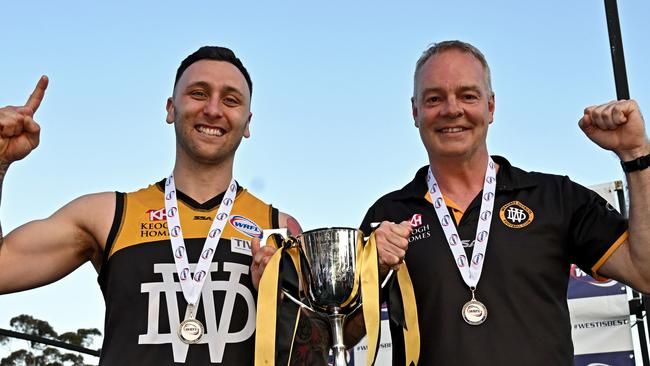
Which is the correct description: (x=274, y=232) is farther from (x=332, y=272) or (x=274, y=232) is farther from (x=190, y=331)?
(x=190, y=331)

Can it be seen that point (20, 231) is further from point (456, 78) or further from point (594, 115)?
point (594, 115)

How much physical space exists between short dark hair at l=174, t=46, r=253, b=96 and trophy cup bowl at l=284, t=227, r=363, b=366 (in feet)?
3.65

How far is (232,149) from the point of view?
3.33m

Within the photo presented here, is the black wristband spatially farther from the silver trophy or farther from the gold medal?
the gold medal

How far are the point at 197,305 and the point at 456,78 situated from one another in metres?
1.56

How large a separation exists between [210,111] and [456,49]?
4.03 feet

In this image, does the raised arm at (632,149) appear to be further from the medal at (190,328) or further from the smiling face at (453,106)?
the medal at (190,328)

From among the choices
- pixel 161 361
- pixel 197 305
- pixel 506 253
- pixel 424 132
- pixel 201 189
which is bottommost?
pixel 161 361

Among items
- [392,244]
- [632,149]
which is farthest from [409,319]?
[632,149]

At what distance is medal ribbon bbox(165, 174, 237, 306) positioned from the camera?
2975 millimetres

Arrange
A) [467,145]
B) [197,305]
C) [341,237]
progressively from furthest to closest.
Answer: [467,145], [197,305], [341,237]

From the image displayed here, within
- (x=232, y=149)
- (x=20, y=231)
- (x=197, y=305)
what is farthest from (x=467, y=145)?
(x=20, y=231)

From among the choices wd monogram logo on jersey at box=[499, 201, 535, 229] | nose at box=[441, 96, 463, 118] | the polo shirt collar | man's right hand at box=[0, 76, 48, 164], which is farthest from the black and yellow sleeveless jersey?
wd monogram logo on jersey at box=[499, 201, 535, 229]

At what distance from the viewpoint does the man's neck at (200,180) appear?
3365 millimetres
